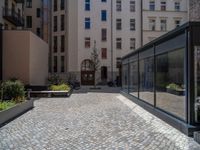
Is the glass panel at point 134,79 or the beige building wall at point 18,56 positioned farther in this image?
the beige building wall at point 18,56

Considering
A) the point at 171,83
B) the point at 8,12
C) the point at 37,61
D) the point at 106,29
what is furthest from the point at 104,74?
the point at 171,83

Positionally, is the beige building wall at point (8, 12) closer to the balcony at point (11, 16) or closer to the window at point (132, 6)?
the balcony at point (11, 16)

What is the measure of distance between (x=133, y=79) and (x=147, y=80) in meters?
4.85

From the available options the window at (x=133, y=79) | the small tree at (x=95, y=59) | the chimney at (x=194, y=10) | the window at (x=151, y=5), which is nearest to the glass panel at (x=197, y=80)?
the chimney at (x=194, y=10)

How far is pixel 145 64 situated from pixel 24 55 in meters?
11.2

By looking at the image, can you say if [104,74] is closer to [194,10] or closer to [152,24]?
[152,24]

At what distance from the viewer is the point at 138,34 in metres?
48.8

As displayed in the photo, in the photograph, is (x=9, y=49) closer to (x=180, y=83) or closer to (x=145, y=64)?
(x=145, y=64)

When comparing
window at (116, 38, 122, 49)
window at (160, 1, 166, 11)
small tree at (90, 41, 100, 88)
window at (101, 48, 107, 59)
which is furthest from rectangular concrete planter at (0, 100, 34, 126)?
window at (160, 1, 166, 11)

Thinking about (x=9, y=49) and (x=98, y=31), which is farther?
(x=98, y=31)

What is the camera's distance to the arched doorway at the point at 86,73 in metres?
47.9

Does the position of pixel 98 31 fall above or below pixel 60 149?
above

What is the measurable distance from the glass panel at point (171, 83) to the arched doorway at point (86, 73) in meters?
34.7

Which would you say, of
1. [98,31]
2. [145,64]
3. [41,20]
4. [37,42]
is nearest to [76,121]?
[145,64]
